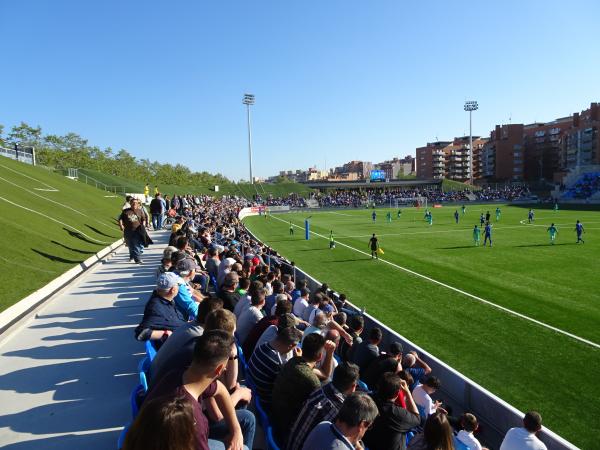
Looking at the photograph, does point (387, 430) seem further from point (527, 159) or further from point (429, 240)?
point (527, 159)

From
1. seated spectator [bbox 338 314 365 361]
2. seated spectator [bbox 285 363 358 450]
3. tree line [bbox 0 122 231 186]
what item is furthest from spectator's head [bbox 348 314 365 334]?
tree line [bbox 0 122 231 186]

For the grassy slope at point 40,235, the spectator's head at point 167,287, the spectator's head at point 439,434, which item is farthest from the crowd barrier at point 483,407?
the grassy slope at point 40,235

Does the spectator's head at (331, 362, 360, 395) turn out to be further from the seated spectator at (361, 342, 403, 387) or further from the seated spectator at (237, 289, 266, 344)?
the seated spectator at (237, 289, 266, 344)

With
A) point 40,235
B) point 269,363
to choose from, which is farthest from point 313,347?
point 40,235

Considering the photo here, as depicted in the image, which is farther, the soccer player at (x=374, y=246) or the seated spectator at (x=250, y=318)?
the soccer player at (x=374, y=246)

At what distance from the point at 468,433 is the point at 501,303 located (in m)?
11.2

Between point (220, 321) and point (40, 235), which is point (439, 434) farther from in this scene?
point (40, 235)

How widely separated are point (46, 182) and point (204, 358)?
113ft

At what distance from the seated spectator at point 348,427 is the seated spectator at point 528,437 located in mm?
3100

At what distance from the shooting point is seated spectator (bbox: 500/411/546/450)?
A: 16.5 feet

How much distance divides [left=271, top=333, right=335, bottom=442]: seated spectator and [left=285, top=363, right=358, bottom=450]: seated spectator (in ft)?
0.57

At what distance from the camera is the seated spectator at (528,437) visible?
5020 millimetres

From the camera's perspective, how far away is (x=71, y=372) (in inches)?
229

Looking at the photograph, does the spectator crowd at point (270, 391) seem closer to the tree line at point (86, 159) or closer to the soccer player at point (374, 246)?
the soccer player at point (374, 246)
